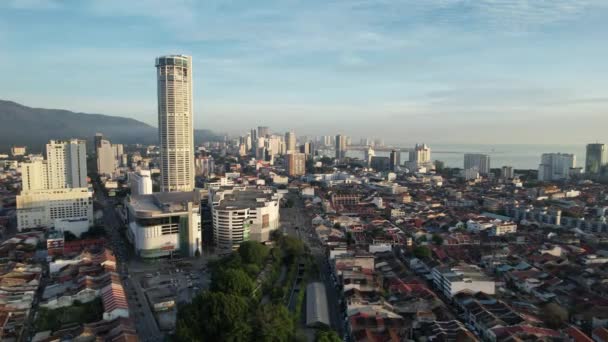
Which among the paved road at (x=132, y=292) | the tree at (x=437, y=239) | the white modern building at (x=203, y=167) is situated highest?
the white modern building at (x=203, y=167)

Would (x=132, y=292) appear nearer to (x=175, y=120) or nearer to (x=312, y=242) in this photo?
(x=312, y=242)

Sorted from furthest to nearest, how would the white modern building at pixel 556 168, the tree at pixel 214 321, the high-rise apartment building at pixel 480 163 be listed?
the high-rise apartment building at pixel 480 163, the white modern building at pixel 556 168, the tree at pixel 214 321

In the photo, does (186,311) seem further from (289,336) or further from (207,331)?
(289,336)

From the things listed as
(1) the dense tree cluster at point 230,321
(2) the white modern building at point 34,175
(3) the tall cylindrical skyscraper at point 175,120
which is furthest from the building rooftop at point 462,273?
(2) the white modern building at point 34,175

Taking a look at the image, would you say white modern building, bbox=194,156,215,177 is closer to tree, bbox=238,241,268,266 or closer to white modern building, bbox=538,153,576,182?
tree, bbox=238,241,268,266

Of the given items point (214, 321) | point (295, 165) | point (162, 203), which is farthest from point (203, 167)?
point (214, 321)

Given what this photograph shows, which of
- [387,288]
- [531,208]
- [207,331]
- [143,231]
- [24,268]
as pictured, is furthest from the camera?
[531,208]

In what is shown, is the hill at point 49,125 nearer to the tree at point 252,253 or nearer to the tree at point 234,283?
the tree at point 252,253

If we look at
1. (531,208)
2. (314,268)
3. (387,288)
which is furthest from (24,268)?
(531,208)
